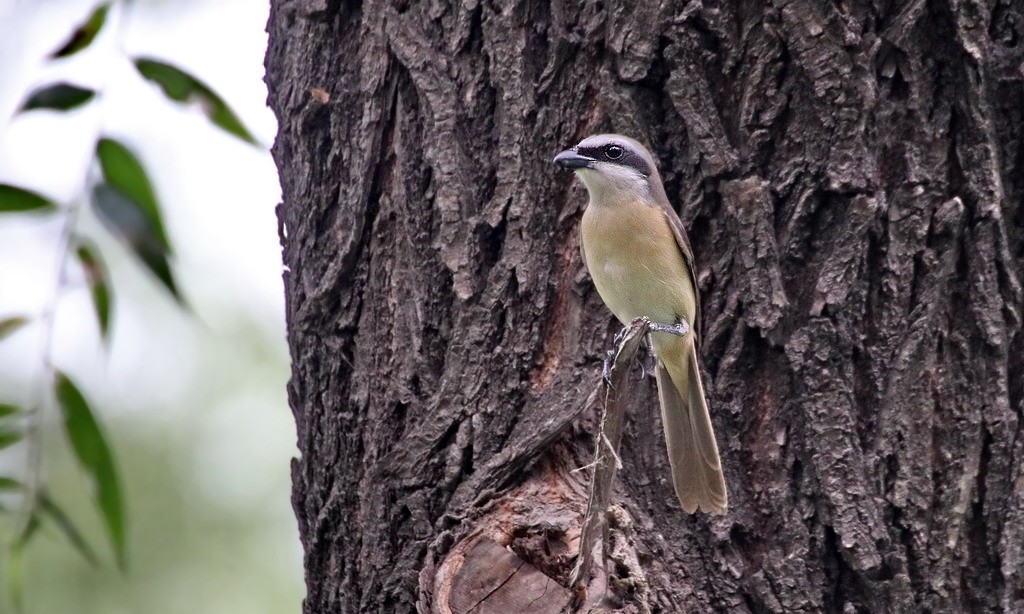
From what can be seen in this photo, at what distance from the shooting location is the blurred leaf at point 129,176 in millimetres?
2469

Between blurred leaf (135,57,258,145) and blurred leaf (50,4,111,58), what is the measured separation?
14cm

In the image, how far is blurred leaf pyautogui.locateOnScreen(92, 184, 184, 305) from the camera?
233 cm

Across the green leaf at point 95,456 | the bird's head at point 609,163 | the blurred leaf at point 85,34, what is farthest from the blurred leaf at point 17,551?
the bird's head at point 609,163

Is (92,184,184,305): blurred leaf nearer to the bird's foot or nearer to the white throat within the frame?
the white throat

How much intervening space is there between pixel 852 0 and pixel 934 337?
1052mm

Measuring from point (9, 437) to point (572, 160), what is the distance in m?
1.93

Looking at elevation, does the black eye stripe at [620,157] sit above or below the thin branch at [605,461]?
above

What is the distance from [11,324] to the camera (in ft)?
8.32

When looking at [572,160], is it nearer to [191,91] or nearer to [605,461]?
[605,461]

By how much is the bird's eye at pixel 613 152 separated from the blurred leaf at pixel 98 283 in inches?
63.2

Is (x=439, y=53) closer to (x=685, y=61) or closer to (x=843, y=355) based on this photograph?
(x=685, y=61)

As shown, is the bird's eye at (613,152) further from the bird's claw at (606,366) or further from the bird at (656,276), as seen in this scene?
the bird's claw at (606,366)

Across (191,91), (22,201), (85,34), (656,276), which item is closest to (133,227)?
(22,201)

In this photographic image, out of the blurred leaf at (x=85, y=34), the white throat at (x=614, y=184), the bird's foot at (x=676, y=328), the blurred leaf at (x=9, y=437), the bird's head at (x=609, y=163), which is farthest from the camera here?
the bird's foot at (x=676, y=328)
